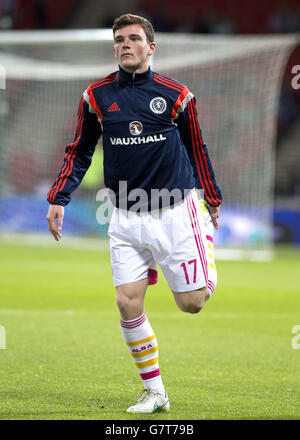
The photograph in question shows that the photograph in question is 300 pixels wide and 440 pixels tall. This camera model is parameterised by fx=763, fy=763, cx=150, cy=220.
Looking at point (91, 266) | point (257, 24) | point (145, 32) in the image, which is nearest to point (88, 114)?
point (145, 32)

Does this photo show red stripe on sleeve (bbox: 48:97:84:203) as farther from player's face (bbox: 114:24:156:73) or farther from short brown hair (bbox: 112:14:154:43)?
short brown hair (bbox: 112:14:154:43)

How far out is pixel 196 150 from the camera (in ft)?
14.8

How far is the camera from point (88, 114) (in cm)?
441

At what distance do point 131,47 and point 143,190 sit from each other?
2.62 feet

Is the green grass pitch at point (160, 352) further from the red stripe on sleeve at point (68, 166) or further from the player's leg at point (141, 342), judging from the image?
the red stripe on sleeve at point (68, 166)

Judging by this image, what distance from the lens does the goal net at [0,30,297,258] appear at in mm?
15445

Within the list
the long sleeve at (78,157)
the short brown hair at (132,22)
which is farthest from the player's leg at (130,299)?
the short brown hair at (132,22)

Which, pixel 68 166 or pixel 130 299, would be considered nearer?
pixel 130 299

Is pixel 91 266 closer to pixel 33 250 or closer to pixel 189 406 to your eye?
pixel 33 250

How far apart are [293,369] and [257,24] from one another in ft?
74.4

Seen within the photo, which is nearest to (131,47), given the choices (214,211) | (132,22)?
(132,22)

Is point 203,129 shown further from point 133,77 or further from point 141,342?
point 141,342

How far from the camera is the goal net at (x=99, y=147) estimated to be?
15445 mm
